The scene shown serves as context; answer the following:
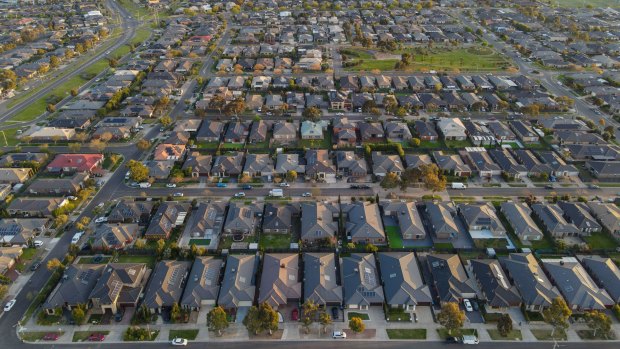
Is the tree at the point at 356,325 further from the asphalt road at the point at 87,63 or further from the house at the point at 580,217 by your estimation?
the asphalt road at the point at 87,63

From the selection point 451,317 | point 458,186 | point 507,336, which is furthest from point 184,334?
point 458,186

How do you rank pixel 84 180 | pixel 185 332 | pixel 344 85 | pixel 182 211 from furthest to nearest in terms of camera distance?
pixel 344 85 → pixel 84 180 → pixel 182 211 → pixel 185 332

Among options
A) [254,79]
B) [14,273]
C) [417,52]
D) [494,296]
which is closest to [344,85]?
[254,79]

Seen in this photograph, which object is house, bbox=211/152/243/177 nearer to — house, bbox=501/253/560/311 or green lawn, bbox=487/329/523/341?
house, bbox=501/253/560/311

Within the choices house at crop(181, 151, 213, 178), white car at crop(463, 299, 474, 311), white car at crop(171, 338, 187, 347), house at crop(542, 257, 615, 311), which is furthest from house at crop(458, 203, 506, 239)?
house at crop(181, 151, 213, 178)

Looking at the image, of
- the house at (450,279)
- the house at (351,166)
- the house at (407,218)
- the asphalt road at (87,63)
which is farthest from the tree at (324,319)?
the asphalt road at (87,63)

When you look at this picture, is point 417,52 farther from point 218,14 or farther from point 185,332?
point 185,332
